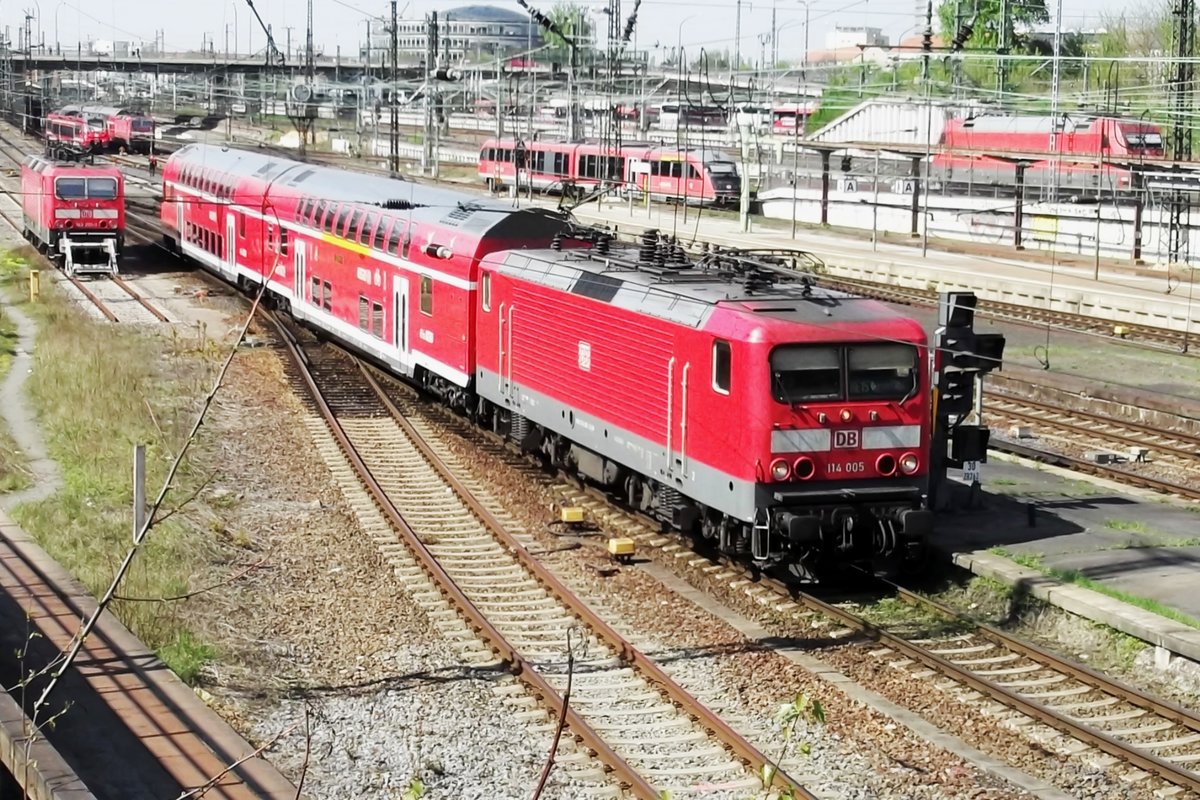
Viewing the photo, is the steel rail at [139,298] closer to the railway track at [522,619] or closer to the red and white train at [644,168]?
the railway track at [522,619]

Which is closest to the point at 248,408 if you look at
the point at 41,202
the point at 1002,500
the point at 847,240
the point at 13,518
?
the point at 13,518

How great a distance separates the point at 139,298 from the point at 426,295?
1528cm

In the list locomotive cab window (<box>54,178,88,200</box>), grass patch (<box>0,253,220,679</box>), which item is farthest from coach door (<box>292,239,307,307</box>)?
locomotive cab window (<box>54,178,88,200</box>)

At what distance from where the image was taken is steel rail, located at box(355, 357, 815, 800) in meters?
10.7

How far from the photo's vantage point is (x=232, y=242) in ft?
120

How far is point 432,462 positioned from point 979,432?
7785 millimetres

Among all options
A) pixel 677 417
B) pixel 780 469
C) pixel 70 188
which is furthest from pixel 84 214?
pixel 780 469

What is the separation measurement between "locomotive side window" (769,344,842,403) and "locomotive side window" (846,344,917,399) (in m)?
0.15

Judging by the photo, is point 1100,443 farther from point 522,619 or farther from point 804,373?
point 522,619

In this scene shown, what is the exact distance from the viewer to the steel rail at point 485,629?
10.5 metres

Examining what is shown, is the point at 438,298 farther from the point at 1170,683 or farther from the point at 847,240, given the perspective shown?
the point at 847,240

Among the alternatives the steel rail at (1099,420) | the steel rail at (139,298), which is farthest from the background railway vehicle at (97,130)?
the steel rail at (1099,420)

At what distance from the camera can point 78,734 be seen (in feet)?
34.7

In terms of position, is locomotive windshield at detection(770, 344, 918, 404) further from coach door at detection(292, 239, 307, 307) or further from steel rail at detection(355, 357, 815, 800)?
coach door at detection(292, 239, 307, 307)
